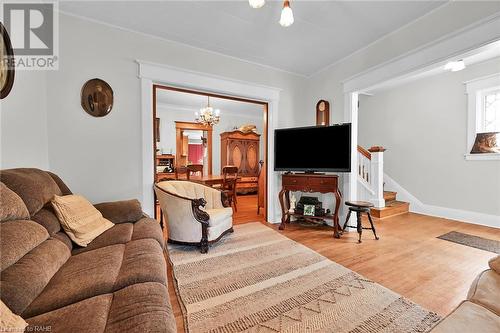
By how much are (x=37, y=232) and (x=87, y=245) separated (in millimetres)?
421

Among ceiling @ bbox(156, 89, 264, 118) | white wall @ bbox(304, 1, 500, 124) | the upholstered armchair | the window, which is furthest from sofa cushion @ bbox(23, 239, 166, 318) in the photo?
the window

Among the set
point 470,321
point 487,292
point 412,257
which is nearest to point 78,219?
point 470,321

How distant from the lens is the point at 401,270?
7.05ft

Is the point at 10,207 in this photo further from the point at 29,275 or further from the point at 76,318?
the point at 76,318

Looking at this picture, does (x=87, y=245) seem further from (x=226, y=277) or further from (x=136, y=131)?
(x=136, y=131)

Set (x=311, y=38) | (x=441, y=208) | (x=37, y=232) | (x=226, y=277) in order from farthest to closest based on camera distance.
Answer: (x=441, y=208) → (x=311, y=38) → (x=226, y=277) → (x=37, y=232)

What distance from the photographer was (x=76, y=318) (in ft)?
2.67

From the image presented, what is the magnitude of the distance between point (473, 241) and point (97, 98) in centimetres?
513

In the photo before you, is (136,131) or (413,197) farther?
(413,197)

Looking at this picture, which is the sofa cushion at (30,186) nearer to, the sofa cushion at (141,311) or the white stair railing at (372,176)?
the sofa cushion at (141,311)

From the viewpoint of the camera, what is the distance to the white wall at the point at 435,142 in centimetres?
366

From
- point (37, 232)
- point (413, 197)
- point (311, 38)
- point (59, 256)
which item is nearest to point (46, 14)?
point (37, 232)

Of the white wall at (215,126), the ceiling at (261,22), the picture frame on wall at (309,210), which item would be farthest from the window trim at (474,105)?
the white wall at (215,126)

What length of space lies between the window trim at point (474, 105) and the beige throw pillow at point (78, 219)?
552cm
